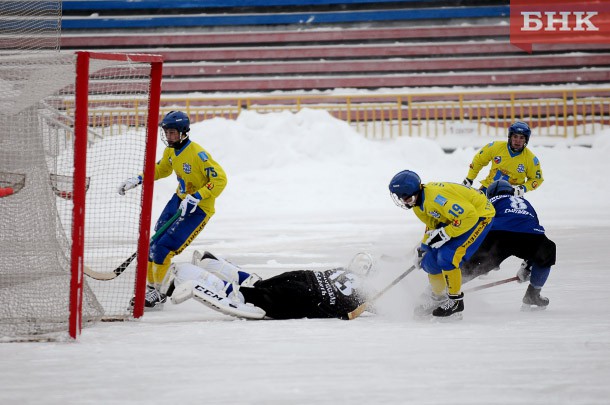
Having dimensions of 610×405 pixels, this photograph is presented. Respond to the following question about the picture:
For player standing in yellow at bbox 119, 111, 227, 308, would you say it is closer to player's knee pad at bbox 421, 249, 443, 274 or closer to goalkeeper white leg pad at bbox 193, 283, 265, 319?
goalkeeper white leg pad at bbox 193, 283, 265, 319

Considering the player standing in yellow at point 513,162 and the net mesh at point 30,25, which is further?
the player standing in yellow at point 513,162

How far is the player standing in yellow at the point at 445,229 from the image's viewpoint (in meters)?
4.25

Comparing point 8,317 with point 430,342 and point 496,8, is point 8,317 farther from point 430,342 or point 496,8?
point 496,8

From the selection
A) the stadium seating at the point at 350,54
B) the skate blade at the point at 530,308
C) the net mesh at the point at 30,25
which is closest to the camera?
the skate blade at the point at 530,308

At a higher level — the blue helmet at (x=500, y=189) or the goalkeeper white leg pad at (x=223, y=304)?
the blue helmet at (x=500, y=189)

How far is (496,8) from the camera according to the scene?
61.8 ft

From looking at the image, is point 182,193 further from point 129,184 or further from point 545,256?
point 545,256

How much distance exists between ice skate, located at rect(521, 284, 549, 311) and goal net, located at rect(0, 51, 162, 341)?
217 cm

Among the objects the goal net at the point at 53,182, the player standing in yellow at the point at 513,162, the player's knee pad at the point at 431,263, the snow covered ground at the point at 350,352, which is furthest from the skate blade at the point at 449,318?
the player standing in yellow at the point at 513,162

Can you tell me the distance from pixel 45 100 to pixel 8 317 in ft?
3.90

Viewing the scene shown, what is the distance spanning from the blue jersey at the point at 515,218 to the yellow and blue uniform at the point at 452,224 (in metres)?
0.47

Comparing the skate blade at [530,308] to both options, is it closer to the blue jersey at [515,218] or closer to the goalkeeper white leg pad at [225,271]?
the blue jersey at [515,218]

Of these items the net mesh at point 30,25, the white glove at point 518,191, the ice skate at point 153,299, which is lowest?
the ice skate at point 153,299

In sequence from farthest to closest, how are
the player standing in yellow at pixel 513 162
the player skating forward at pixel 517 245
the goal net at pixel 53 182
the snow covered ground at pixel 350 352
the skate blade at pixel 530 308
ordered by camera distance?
the player standing in yellow at pixel 513 162 → the player skating forward at pixel 517 245 → the skate blade at pixel 530 308 → the goal net at pixel 53 182 → the snow covered ground at pixel 350 352
